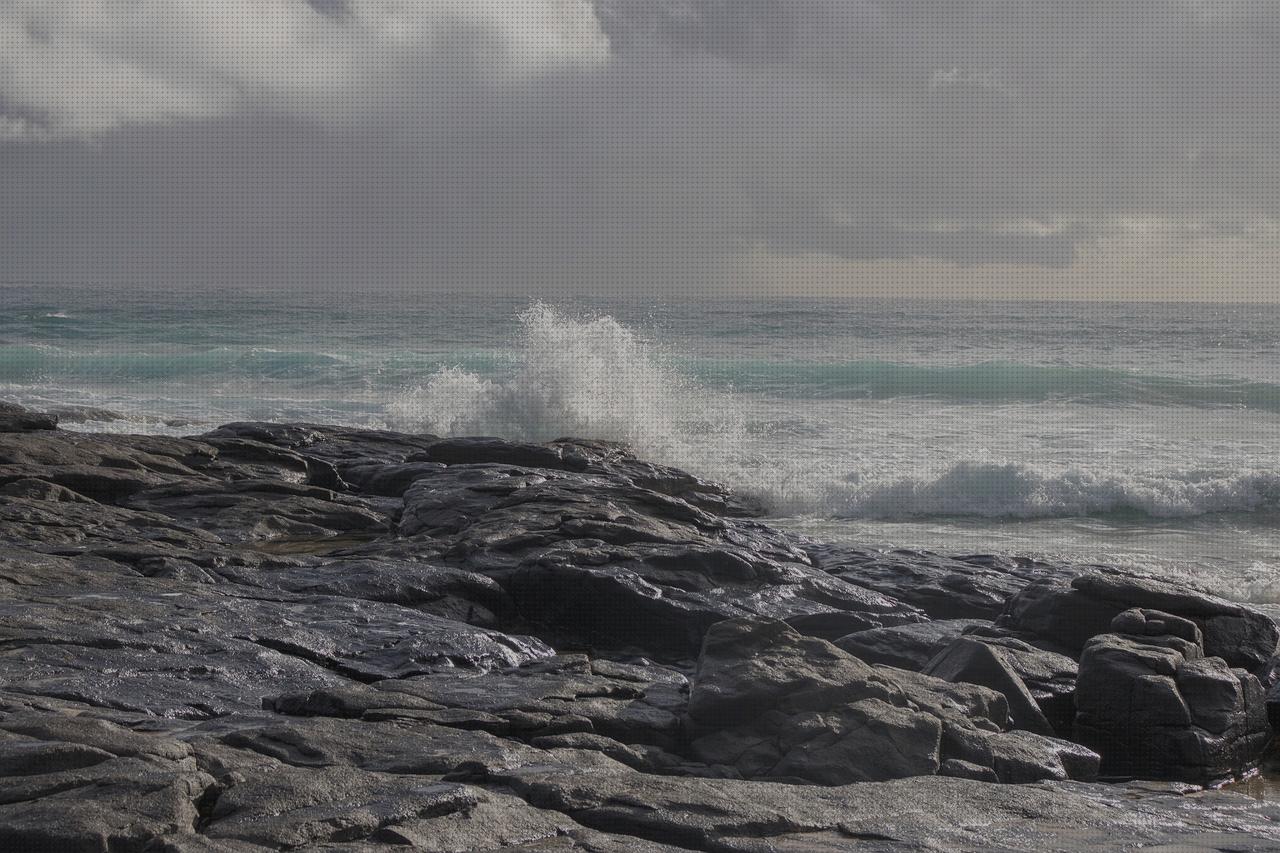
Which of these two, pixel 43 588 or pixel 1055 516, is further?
pixel 1055 516

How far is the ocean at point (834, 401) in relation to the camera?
14.5 meters

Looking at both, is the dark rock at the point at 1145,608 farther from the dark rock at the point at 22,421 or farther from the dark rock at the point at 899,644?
the dark rock at the point at 22,421

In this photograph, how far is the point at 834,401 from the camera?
27.9m

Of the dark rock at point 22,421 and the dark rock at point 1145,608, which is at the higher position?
the dark rock at point 22,421

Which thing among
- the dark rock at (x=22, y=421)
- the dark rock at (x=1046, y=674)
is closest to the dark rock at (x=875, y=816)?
the dark rock at (x=1046, y=674)

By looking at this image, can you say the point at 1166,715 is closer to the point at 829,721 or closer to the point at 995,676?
the point at 995,676

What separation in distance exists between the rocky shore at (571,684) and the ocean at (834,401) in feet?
12.6

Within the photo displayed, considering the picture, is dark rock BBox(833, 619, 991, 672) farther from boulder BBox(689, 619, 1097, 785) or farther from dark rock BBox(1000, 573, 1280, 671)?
boulder BBox(689, 619, 1097, 785)

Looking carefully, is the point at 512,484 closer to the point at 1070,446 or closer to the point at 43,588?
the point at 43,588

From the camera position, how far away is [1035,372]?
33375 mm

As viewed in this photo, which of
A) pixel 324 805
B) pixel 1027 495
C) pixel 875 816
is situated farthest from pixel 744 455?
pixel 324 805

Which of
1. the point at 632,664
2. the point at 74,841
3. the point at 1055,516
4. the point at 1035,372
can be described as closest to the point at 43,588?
the point at 632,664

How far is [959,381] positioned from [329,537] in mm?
24593

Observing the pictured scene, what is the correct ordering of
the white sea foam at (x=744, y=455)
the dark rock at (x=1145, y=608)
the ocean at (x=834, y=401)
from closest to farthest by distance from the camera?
the dark rock at (x=1145, y=608) → the ocean at (x=834, y=401) → the white sea foam at (x=744, y=455)
